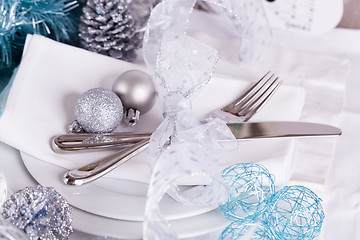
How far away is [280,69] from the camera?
2.52 ft

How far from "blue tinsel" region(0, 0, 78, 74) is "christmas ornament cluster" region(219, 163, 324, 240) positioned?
37cm

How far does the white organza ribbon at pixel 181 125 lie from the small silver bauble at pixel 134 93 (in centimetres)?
2

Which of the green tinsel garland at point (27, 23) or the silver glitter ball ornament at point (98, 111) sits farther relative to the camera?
the green tinsel garland at point (27, 23)

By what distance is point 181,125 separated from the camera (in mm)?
518

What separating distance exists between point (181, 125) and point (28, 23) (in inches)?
12.4

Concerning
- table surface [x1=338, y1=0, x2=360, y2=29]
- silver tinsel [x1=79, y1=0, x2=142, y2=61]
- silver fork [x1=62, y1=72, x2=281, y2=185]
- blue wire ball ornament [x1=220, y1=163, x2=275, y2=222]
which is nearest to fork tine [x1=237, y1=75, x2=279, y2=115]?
silver fork [x1=62, y1=72, x2=281, y2=185]

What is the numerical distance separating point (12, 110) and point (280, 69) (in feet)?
1.36

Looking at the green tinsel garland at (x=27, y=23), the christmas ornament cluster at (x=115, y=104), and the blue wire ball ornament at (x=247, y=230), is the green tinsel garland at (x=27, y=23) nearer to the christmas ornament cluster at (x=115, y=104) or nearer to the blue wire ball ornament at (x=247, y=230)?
the christmas ornament cluster at (x=115, y=104)

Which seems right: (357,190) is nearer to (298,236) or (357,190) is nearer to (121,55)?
(298,236)

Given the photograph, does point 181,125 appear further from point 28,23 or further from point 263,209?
point 28,23

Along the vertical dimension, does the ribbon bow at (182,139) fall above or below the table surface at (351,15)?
below

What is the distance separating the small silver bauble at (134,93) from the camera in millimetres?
592

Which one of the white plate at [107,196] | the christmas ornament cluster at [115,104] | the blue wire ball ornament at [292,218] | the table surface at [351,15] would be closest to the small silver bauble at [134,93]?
the christmas ornament cluster at [115,104]

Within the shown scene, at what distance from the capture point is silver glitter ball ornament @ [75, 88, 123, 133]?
0.55 m
